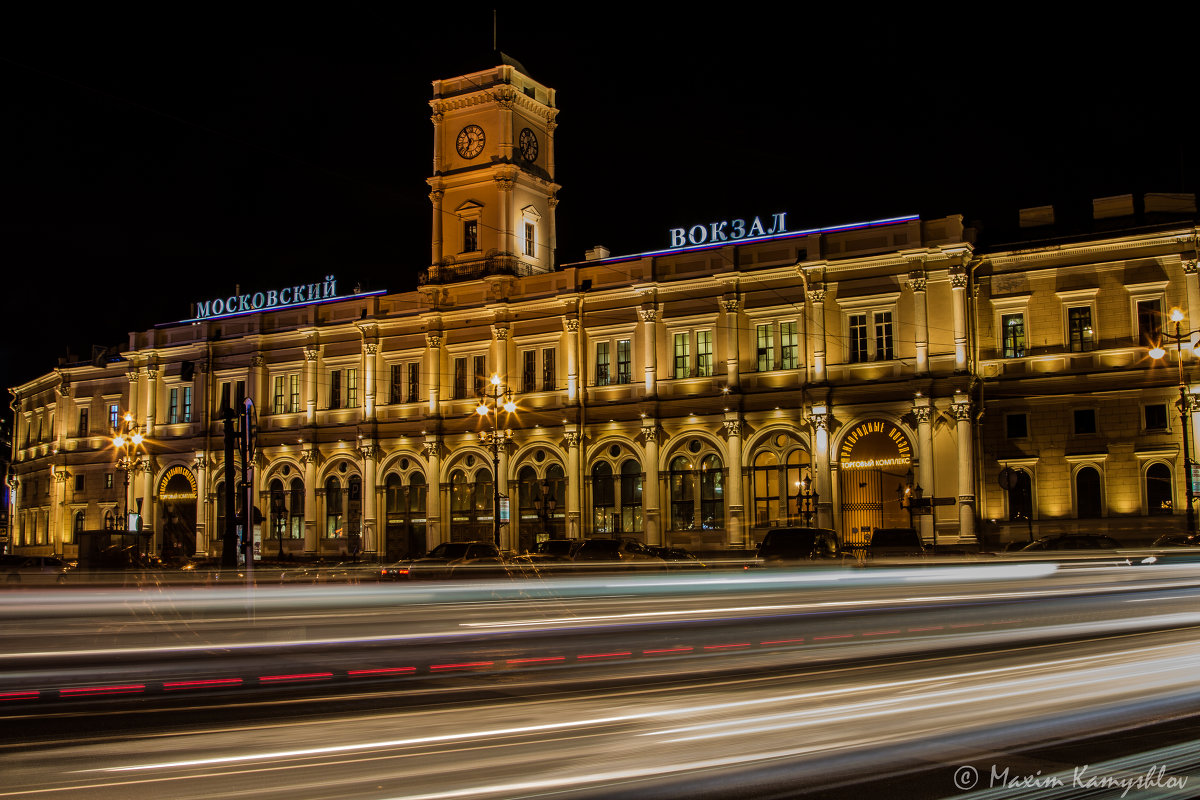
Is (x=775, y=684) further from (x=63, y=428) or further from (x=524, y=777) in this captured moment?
(x=63, y=428)

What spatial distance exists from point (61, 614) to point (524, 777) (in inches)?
385

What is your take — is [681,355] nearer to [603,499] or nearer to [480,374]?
[603,499]

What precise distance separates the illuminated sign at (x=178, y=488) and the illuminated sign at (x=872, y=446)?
36.7m

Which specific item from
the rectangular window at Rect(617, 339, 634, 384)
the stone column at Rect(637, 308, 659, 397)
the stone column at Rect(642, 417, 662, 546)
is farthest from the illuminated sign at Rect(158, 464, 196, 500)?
the stone column at Rect(637, 308, 659, 397)

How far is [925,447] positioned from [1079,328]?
7687mm

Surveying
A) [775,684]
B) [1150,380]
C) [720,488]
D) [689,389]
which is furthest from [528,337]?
[775,684]

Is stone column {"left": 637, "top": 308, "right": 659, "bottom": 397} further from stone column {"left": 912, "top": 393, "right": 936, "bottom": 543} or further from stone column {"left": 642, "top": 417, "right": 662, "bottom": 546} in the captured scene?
stone column {"left": 912, "top": 393, "right": 936, "bottom": 543}

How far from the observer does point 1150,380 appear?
42219mm

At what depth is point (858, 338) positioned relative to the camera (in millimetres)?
46906

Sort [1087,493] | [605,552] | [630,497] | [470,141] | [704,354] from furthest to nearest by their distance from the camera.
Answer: [470,141]
[630,497]
[704,354]
[1087,493]
[605,552]

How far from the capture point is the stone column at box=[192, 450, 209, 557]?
199ft

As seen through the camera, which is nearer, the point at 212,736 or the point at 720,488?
the point at 212,736

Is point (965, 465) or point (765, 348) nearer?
point (965, 465)

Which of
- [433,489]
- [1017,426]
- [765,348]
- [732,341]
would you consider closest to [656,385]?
[732,341]
